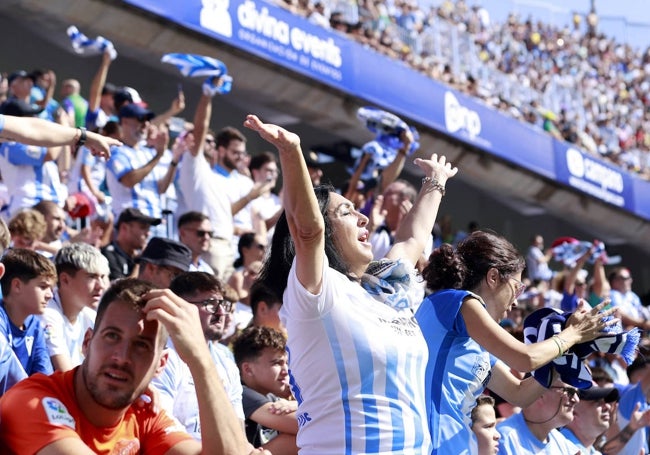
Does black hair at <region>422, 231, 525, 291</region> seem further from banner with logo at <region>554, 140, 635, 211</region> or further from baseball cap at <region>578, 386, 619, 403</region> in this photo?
banner with logo at <region>554, 140, 635, 211</region>

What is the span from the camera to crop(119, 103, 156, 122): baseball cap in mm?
8406

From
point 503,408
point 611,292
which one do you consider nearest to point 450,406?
point 503,408

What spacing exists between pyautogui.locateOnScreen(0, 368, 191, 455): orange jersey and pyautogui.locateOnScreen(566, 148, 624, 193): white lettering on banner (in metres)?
17.6

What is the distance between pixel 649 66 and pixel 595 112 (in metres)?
5.63

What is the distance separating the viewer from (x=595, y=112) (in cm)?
2366

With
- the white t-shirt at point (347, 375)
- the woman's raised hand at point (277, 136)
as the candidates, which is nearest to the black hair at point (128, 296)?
the white t-shirt at point (347, 375)

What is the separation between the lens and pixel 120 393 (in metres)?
2.92

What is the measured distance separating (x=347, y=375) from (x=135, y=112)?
5680 mm

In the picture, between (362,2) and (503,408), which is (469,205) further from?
(503,408)

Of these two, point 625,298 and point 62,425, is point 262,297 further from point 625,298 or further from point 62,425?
point 625,298

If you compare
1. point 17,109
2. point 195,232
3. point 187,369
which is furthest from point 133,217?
point 187,369

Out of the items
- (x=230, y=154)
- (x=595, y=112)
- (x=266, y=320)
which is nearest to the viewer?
(x=266, y=320)

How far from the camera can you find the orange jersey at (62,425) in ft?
9.34

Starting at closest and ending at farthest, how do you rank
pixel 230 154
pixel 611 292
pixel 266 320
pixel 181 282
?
pixel 181 282
pixel 266 320
pixel 230 154
pixel 611 292
